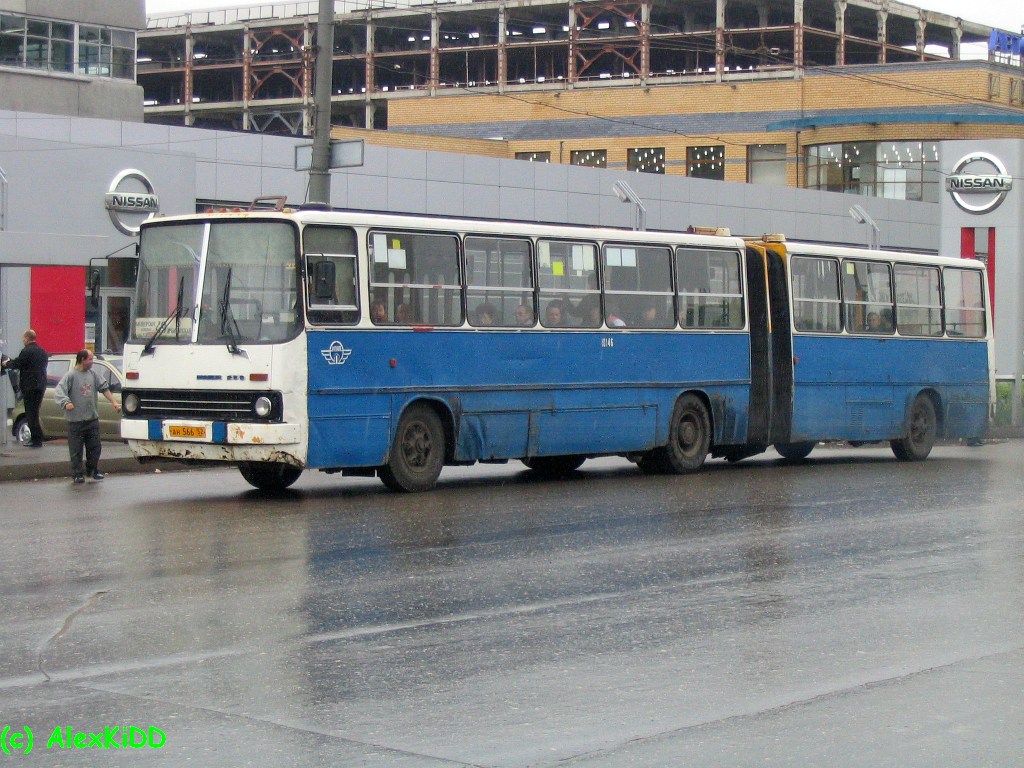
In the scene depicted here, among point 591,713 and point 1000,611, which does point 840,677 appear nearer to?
point 591,713

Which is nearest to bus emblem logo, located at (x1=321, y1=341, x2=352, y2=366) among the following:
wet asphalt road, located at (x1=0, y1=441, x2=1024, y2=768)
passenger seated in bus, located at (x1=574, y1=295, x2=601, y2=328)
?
wet asphalt road, located at (x1=0, y1=441, x2=1024, y2=768)

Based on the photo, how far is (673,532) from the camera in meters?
13.5

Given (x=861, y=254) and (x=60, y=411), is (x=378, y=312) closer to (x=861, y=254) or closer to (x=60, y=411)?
(x=861, y=254)

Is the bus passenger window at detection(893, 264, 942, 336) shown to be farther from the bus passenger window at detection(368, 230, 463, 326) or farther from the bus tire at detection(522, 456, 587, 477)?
the bus passenger window at detection(368, 230, 463, 326)

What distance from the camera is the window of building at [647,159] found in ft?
248

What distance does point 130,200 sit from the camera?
111 feet

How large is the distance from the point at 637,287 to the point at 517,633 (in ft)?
37.8

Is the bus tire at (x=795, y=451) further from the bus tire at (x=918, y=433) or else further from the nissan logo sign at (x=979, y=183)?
the nissan logo sign at (x=979, y=183)

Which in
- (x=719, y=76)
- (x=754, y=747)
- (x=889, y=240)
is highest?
(x=719, y=76)

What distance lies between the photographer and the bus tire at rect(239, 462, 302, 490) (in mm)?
17469

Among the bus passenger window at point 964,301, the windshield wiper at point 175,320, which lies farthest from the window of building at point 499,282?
the bus passenger window at point 964,301

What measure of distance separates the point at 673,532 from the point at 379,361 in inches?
174

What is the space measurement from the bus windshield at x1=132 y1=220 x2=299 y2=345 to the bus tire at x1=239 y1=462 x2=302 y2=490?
6.42 feet

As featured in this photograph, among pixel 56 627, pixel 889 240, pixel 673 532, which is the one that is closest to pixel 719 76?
pixel 889 240
